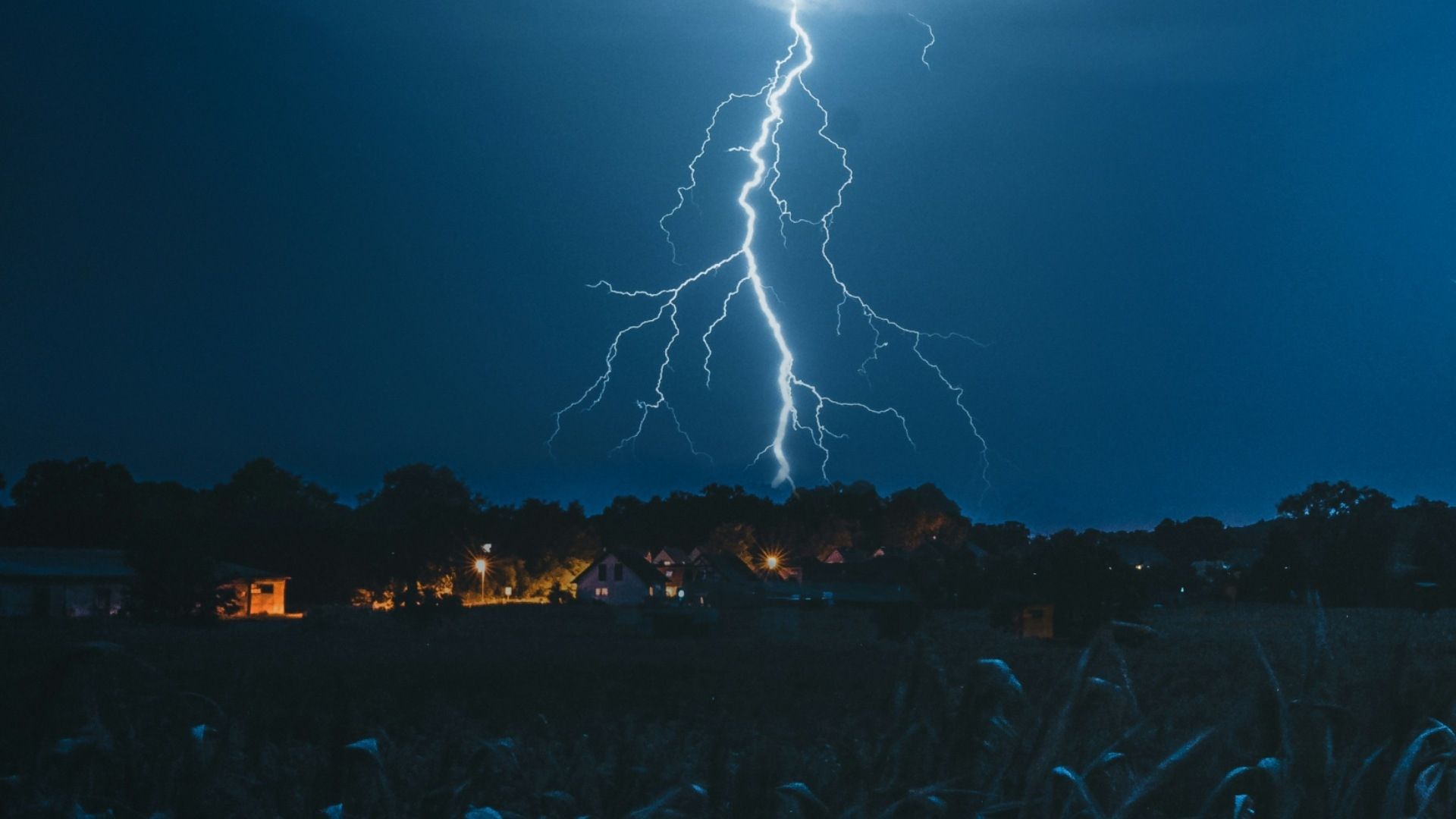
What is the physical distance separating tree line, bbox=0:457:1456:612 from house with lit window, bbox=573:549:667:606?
185cm

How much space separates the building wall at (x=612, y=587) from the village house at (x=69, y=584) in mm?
19811

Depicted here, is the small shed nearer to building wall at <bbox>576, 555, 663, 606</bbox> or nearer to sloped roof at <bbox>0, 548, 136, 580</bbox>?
sloped roof at <bbox>0, 548, 136, 580</bbox>

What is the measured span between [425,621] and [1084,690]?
3216 centimetres

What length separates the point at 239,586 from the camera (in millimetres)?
49938

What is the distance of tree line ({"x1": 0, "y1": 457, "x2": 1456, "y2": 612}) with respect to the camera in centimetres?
2741

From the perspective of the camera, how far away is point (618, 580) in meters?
67.8

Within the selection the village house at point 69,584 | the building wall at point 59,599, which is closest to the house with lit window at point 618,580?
the village house at point 69,584

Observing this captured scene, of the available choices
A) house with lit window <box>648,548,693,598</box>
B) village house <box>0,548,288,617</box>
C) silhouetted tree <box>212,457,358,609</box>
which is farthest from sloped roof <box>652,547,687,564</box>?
village house <box>0,548,288,617</box>

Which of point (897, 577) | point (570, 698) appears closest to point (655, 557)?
point (897, 577)

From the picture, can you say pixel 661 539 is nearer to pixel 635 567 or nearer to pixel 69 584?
pixel 635 567

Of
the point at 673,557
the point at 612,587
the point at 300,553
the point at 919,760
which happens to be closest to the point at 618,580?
the point at 612,587

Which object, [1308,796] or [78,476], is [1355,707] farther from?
[78,476]

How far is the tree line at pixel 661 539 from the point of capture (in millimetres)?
27406

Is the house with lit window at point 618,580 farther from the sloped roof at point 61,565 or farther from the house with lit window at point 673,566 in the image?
the sloped roof at point 61,565
